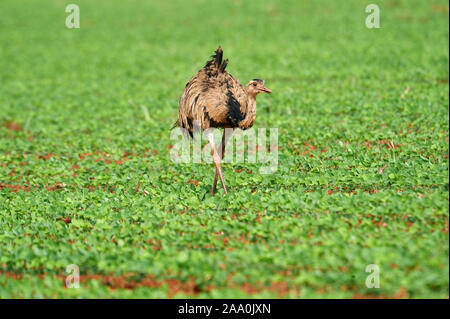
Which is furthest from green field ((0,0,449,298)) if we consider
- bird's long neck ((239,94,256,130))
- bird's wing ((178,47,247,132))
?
bird's wing ((178,47,247,132))

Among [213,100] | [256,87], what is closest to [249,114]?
[256,87]

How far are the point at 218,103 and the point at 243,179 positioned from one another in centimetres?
144

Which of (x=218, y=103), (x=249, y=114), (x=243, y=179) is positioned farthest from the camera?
(x=243, y=179)

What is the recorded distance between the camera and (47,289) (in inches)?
227

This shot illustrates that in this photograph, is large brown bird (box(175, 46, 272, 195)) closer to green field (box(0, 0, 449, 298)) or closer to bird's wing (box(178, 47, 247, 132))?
bird's wing (box(178, 47, 247, 132))

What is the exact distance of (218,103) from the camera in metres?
8.05

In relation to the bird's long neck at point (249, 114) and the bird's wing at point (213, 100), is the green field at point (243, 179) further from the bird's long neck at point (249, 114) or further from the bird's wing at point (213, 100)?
the bird's wing at point (213, 100)

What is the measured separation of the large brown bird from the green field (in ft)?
3.17

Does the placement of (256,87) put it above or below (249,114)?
above

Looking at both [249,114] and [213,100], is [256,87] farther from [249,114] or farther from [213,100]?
[213,100]

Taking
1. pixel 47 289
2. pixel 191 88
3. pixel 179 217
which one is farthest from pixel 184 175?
pixel 47 289

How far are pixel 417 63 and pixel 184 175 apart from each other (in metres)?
9.54

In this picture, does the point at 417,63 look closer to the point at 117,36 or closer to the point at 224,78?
the point at 224,78

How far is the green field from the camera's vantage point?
18.4ft
